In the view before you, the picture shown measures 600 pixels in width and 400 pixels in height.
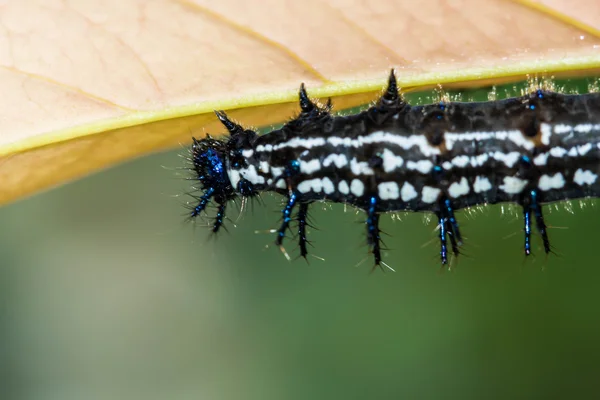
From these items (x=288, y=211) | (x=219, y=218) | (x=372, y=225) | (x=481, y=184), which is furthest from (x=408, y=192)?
(x=219, y=218)

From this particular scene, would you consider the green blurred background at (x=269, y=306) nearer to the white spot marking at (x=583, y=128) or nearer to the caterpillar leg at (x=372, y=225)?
the white spot marking at (x=583, y=128)

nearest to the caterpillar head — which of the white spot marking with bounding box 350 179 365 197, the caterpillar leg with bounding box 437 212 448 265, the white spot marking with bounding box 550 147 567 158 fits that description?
the white spot marking with bounding box 350 179 365 197

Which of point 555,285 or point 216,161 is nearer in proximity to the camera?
point 216,161

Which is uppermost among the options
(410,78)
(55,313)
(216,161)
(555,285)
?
(410,78)

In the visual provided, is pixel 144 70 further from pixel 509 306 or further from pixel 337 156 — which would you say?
pixel 509 306

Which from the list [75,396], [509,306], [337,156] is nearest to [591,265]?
[509,306]

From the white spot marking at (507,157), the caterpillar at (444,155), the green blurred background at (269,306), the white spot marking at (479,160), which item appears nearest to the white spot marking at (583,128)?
the caterpillar at (444,155)

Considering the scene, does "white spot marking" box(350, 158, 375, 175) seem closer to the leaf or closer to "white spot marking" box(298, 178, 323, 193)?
"white spot marking" box(298, 178, 323, 193)
